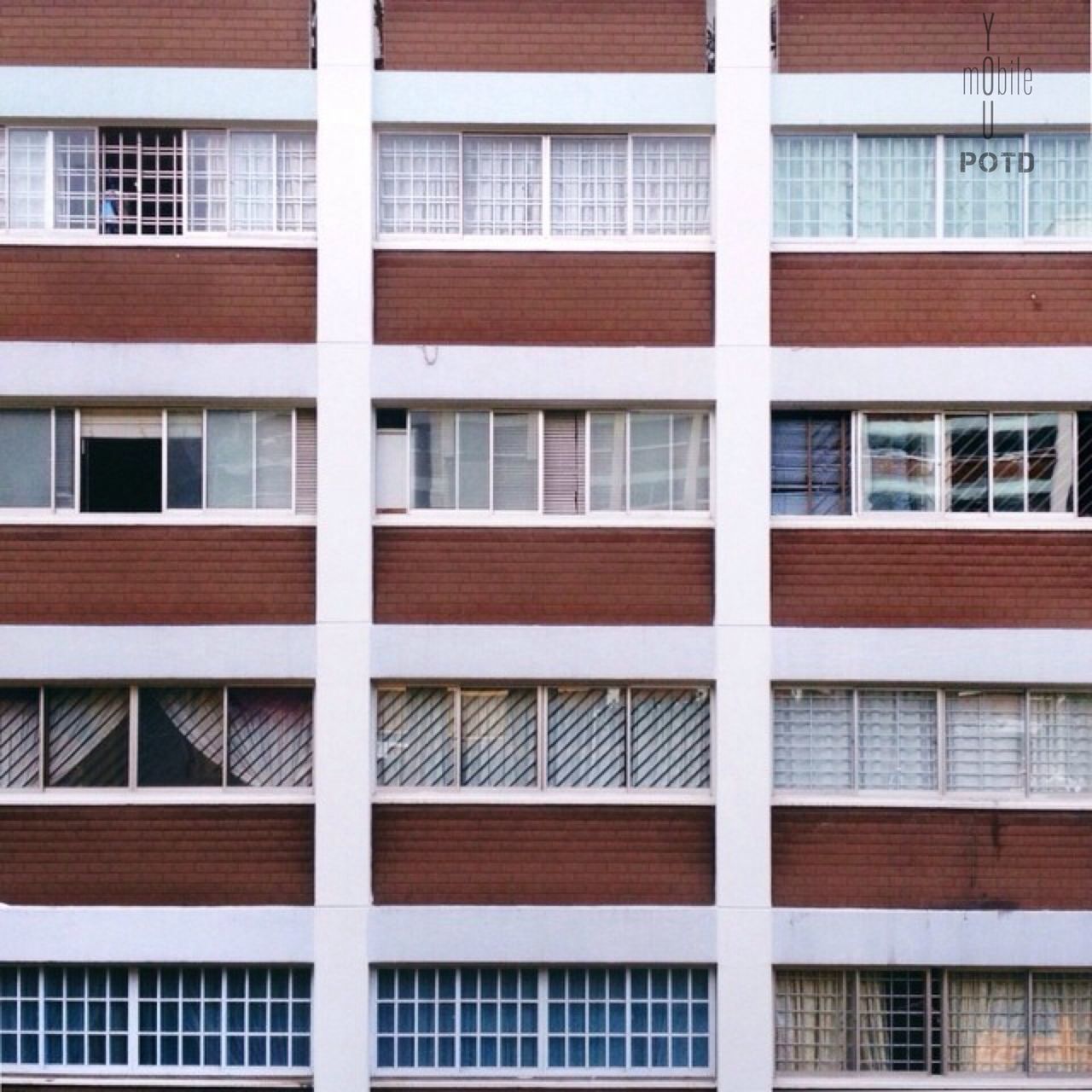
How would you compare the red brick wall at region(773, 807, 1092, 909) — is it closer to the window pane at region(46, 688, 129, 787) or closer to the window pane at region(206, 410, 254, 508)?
the window pane at region(206, 410, 254, 508)

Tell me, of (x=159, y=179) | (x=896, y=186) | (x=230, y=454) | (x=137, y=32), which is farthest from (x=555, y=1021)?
(x=137, y=32)

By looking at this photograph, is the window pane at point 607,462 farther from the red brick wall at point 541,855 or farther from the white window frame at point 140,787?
the white window frame at point 140,787

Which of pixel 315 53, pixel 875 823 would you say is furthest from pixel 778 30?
pixel 875 823

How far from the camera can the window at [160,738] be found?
1135 cm

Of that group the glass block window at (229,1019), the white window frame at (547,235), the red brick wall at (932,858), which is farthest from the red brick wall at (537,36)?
the glass block window at (229,1019)

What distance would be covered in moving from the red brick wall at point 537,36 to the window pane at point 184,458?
3684 mm

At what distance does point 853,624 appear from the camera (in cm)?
1114

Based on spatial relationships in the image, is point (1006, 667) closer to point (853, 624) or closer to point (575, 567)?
point (853, 624)

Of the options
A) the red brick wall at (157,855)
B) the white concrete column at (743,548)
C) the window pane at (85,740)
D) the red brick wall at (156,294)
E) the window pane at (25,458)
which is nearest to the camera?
the white concrete column at (743,548)

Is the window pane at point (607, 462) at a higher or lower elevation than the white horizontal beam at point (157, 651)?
higher

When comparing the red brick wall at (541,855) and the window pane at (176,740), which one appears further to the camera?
the window pane at (176,740)

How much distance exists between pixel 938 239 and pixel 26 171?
27.1 feet

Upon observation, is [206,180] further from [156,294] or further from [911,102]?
[911,102]

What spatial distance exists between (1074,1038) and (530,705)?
5.61 m
